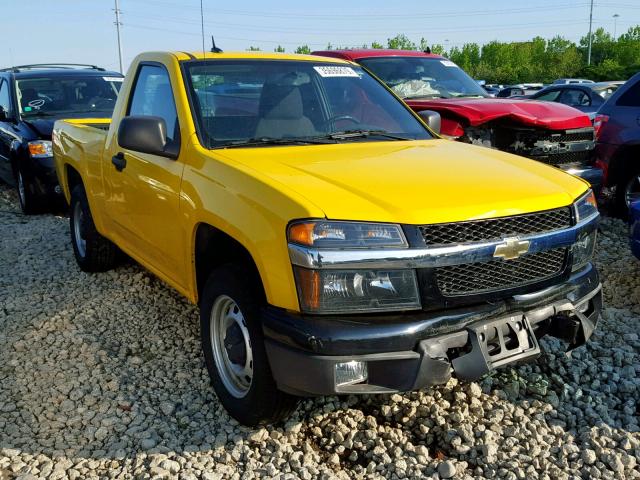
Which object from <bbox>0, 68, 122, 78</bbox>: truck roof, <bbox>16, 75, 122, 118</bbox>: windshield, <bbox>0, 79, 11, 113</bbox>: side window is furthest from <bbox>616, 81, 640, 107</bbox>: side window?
<bbox>0, 79, 11, 113</bbox>: side window

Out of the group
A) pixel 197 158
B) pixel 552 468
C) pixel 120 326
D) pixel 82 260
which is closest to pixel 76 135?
pixel 82 260

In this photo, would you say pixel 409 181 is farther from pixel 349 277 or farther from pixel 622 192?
pixel 622 192

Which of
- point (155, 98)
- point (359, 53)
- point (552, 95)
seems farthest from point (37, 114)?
point (552, 95)

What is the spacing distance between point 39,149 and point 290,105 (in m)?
4.85

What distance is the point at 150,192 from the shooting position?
3900 mm

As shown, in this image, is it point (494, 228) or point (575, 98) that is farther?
point (575, 98)

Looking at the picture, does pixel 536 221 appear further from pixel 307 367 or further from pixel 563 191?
pixel 307 367

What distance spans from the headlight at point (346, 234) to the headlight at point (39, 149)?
598 centimetres

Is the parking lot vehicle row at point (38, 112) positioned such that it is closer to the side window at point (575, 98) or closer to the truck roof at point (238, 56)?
the truck roof at point (238, 56)

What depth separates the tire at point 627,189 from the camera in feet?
22.2

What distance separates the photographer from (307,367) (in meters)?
2.64

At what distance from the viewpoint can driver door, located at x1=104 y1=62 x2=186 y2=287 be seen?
364 centimetres

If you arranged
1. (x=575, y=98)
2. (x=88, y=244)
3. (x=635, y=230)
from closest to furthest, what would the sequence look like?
(x=635, y=230) < (x=88, y=244) < (x=575, y=98)

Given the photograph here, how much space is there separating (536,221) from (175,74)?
7.31ft
